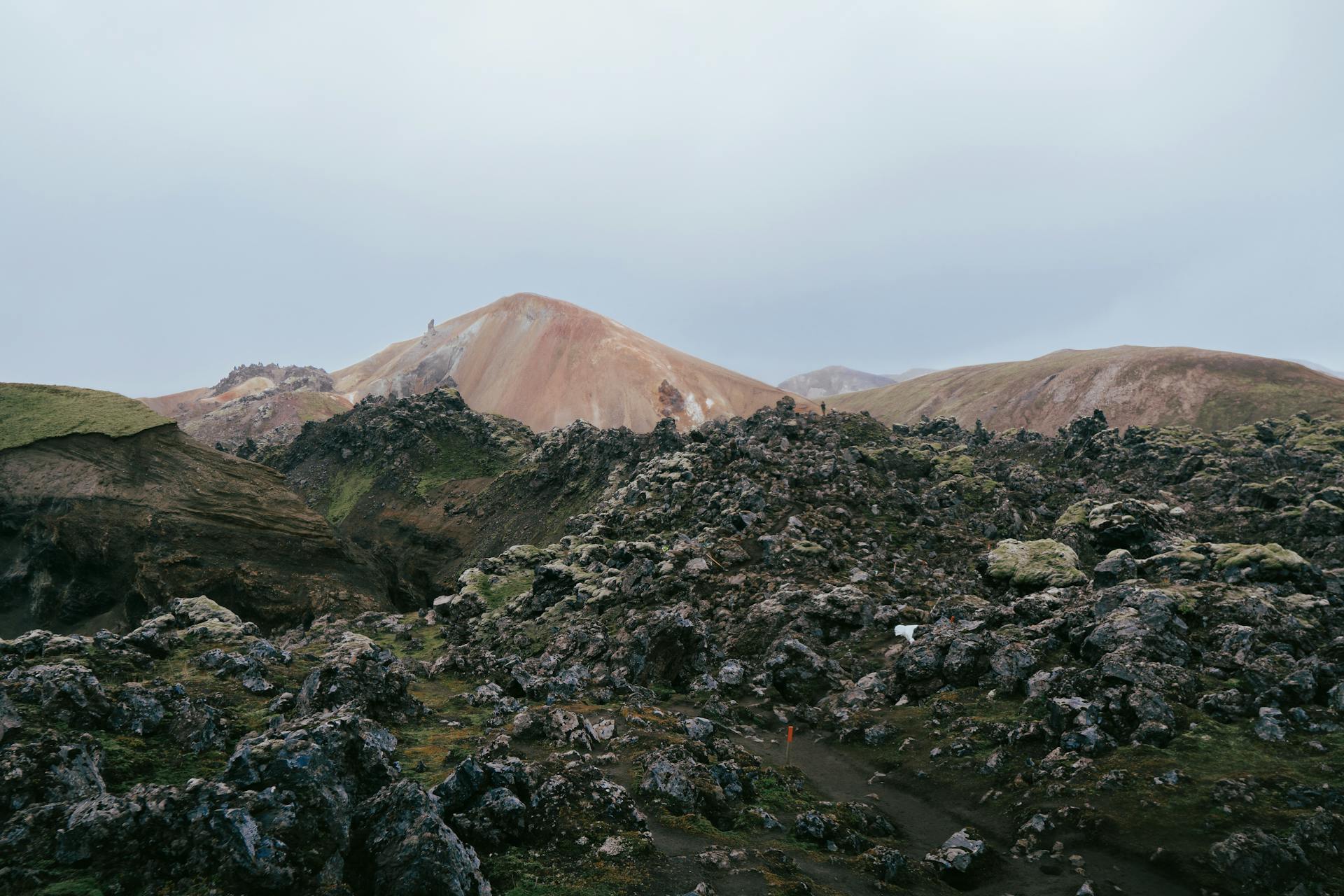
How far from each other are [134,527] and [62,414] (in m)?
16.9

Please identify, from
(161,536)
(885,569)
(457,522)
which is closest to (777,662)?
(885,569)

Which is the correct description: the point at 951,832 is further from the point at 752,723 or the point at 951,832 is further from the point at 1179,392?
the point at 1179,392

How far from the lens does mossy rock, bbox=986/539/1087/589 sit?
3847cm

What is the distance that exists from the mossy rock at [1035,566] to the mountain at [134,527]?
5399cm

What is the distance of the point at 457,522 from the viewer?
287 ft

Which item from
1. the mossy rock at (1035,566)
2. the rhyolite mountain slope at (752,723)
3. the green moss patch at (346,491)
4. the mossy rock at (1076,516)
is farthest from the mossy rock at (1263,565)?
the green moss patch at (346,491)

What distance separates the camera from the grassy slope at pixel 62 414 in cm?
5412

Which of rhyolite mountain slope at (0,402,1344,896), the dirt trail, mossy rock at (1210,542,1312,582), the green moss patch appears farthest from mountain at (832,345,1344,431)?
the dirt trail

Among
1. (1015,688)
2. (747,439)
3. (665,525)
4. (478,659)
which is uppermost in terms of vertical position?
(747,439)

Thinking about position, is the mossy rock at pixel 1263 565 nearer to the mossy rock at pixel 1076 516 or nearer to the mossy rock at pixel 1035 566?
the mossy rock at pixel 1035 566

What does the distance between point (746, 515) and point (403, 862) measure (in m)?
41.3

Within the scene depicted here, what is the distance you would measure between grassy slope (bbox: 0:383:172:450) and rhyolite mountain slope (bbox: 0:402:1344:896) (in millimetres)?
25769

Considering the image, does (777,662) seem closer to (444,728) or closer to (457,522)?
(444,728)

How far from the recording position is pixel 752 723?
31.8 meters
